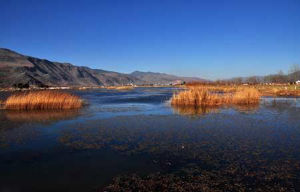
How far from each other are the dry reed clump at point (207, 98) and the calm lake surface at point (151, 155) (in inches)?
413

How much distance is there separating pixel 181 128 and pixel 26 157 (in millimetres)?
7309

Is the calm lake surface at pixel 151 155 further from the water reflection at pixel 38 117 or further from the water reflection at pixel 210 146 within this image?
the water reflection at pixel 38 117

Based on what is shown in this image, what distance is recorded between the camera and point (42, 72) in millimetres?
190250

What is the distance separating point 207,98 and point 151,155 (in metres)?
16.9

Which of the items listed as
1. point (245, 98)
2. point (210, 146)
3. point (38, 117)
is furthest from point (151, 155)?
point (245, 98)

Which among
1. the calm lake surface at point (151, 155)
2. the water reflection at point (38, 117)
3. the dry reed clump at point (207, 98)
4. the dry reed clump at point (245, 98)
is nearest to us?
the calm lake surface at point (151, 155)

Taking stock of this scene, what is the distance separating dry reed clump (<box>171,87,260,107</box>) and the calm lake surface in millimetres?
10491

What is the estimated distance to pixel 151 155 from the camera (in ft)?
28.3

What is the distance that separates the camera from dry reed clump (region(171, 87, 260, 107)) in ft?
80.6

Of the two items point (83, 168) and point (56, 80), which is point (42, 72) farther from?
point (83, 168)

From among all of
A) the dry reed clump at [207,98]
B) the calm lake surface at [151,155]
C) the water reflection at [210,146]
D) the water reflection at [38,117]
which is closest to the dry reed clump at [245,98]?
the dry reed clump at [207,98]

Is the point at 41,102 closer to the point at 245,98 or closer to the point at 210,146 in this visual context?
the point at 210,146

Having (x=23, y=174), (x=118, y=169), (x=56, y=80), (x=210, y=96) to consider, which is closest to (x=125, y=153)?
(x=118, y=169)

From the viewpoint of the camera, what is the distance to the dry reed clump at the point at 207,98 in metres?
24.6
